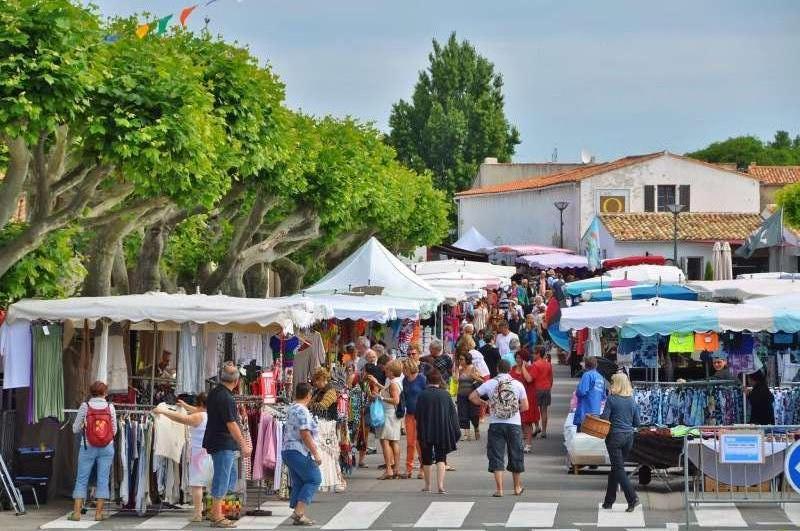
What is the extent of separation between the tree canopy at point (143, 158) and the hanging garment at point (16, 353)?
242 centimetres

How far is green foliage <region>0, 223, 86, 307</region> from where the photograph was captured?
24031 millimetres

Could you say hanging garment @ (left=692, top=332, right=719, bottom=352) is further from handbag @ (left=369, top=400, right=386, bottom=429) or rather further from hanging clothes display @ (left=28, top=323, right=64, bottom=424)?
hanging clothes display @ (left=28, top=323, right=64, bottom=424)

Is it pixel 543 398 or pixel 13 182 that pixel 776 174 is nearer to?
pixel 543 398

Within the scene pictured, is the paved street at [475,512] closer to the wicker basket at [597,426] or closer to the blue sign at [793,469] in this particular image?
the blue sign at [793,469]

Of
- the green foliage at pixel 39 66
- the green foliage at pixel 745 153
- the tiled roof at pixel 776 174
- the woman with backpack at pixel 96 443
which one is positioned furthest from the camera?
the green foliage at pixel 745 153

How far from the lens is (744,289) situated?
29.6 metres

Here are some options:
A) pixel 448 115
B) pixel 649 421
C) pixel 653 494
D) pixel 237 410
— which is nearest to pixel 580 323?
pixel 649 421

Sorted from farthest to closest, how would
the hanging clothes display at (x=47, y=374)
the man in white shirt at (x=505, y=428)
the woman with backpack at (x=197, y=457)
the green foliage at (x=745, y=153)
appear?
the green foliage at (x=745, y=153), the man in white shirt at (x=505, y=428), the hanging clothes display at (x=47, y=374), the woman with backpack at (x=197, y=457)

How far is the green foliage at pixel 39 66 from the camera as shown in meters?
20.4

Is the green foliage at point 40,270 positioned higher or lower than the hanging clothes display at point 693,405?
higher

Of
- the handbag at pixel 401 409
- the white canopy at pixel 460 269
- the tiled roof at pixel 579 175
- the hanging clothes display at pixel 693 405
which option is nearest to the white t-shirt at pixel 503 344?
the hanging clothes display at pixel 693 405

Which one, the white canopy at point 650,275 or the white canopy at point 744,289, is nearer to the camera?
the white canopy at point 744,289

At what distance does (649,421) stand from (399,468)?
3577 millimetres

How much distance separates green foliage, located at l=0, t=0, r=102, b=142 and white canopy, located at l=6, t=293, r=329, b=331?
232 cm
